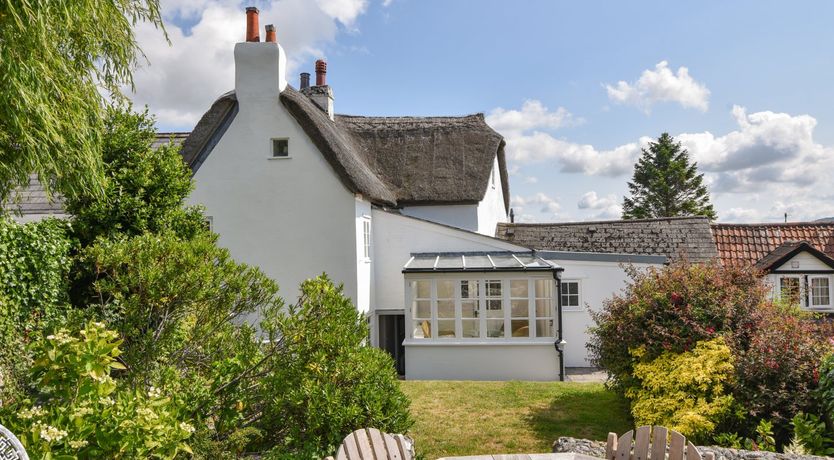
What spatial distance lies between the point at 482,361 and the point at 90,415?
1071cm

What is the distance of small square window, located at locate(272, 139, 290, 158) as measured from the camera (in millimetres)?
14008

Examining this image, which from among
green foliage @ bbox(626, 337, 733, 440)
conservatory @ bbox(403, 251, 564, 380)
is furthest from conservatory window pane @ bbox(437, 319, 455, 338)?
green foliage @ bbox(626, 337, 733, 440)

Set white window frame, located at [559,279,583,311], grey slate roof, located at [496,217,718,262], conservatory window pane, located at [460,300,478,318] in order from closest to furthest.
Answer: conservatory window pane, located at [460,300,478,318] → white window frame, located at [559,279,583,311] → grey slate roof, located at [496,217,718,262]

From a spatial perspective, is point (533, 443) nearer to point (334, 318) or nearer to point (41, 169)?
point (334, 318)

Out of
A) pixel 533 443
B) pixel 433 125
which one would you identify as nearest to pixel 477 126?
pixel 433 125

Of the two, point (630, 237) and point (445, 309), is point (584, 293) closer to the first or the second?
point (630, 237)

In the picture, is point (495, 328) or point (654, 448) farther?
point (495, 328)

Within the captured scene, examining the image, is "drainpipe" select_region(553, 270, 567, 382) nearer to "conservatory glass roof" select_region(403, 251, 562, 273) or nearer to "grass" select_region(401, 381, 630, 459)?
"conservatory glass roof" select_region(403, 251, 562, 273)

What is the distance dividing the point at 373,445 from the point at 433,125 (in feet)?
52.5

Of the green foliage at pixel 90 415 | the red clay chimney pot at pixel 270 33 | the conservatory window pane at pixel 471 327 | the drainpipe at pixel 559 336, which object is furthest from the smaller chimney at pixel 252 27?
the green foliage at pixel 90 415

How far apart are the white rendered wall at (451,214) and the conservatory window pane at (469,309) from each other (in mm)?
3620

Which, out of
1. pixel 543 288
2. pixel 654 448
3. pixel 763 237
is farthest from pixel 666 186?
pixel 654 448

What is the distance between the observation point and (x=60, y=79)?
603 cm

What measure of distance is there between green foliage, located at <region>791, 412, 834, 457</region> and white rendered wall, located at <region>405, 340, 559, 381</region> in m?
7.30
